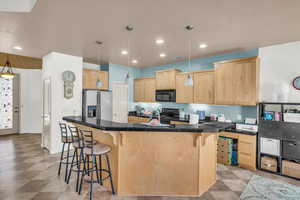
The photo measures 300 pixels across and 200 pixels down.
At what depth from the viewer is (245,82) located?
149 inches

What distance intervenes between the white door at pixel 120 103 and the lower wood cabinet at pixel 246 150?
148 inches

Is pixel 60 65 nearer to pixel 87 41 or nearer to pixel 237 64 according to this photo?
pixel 87 41

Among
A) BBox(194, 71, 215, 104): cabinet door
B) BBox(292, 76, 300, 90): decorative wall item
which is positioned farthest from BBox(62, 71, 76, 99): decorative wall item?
BBox(292, 76, 300, 90): decorative wall item

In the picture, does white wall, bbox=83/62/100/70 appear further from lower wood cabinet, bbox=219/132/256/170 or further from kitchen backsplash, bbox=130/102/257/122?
lower wood cabinet, bbox=219/132/256/170

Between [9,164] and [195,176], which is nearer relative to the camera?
[195,176]

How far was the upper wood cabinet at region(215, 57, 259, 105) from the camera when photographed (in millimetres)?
3687

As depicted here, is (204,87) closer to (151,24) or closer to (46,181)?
(151,24)

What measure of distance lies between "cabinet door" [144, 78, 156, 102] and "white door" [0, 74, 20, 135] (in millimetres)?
5308

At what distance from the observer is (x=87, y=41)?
12.2 feet

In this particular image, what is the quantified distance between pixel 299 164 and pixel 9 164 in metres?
6.20

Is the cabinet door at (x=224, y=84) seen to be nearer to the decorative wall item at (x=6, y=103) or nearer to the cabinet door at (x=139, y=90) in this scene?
the cabinet door at (x=139, y=90)

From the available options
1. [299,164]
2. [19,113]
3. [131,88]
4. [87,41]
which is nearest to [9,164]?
[87,41]

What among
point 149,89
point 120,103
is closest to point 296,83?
point 149,89

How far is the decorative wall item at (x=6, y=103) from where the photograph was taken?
6379 mm
